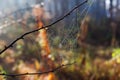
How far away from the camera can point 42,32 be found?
15.6ft

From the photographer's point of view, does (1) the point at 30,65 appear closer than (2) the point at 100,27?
Yes

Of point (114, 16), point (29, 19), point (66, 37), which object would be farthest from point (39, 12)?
point (114, 16)

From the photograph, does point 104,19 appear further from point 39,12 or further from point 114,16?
point 39,12

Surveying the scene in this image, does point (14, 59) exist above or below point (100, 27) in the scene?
above

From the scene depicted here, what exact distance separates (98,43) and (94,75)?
212 inches

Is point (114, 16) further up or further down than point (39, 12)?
further down

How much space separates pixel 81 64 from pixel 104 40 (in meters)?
5.17

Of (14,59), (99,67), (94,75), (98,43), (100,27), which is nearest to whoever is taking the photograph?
(94,75)

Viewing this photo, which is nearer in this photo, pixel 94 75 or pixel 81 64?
pixel 94 75

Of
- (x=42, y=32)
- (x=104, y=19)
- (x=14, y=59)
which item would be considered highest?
(x=42, y=32)

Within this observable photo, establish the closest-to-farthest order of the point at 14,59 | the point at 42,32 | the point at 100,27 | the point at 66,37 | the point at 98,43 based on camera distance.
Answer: the point at 66,37 → the point at 42,32 → the point at 14,59 → the point at 98,43 → the point at 100,27

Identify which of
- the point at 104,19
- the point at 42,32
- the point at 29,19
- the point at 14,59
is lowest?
the point at 104,19

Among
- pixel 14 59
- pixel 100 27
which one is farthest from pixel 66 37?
pixel 100 27

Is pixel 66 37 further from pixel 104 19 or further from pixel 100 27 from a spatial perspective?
pixel 104 19
